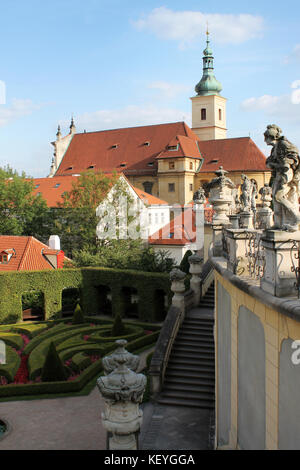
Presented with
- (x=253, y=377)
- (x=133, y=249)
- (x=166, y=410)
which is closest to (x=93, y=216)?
(x=133, y=249)

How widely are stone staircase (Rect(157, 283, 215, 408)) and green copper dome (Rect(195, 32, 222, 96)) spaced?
67745mm

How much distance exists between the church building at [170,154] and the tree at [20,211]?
2232cm

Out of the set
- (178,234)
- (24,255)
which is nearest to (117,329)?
(24,255)

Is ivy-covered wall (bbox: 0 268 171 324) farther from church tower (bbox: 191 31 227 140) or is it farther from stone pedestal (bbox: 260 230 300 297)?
church tower (bbox: 191 31 227 140)

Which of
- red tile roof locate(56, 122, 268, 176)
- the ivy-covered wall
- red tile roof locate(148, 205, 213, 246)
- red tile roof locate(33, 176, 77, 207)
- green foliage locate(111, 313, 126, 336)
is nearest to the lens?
green foliage locate(111, 313, 126, 336)

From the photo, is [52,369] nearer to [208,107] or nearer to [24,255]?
[24,255]

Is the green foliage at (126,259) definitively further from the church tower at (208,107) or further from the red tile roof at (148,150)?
the church tower at (208,107)

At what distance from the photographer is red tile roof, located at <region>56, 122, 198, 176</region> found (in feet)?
233

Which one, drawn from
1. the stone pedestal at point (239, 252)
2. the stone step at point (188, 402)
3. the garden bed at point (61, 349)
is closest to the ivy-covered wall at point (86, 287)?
the garden bed at point (61, 349)

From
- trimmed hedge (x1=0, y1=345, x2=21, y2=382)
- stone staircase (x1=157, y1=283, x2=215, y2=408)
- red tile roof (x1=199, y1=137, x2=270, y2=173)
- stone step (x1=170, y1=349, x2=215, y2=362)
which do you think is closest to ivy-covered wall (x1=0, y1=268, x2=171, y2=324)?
trimmed hedge (x1=0, y1=345, x2=21, y2=382)

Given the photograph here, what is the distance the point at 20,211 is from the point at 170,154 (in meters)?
26.3

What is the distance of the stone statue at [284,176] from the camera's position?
265 inches

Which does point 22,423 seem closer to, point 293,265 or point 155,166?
point 293,265
